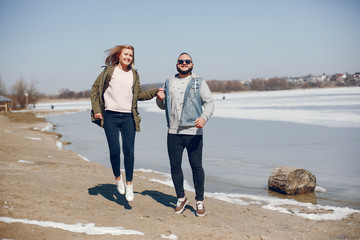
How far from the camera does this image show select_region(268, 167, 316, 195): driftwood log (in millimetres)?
6965

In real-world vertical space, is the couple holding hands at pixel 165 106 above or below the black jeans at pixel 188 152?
above

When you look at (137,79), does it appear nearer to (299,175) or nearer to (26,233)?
(26,233)

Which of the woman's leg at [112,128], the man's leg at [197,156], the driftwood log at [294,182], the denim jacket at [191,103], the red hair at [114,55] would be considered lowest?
the driftwood log at [294,182]

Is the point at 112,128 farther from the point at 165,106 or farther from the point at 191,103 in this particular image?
the point at 191,103

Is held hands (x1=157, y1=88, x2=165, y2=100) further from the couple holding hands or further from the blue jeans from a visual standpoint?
the blue jeans

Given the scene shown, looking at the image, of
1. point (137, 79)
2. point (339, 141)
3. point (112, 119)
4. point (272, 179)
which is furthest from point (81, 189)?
point (339, 141)

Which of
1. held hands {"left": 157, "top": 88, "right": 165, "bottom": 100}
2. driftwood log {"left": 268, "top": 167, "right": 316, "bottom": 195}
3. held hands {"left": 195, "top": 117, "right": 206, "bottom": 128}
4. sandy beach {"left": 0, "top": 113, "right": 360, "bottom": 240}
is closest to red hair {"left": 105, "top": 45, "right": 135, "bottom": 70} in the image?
held hands {"left": 157, "top": 88, "right": 165, "bottom": 100}

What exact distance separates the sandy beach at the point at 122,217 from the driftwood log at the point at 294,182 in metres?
1.08

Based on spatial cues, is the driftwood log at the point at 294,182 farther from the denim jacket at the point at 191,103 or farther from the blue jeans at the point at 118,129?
the blue jeans at the point at 118,129

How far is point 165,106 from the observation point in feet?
15.1

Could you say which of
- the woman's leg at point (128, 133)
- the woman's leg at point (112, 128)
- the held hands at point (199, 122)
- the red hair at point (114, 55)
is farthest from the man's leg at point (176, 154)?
the red hair at point (114, 55)

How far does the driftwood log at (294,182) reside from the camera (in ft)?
22.9

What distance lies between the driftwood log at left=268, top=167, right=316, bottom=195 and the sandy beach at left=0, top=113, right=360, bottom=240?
3.55 feet

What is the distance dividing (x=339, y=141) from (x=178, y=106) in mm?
10602
